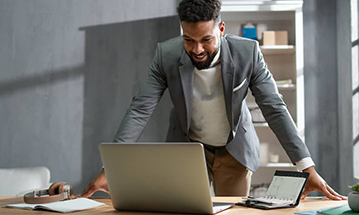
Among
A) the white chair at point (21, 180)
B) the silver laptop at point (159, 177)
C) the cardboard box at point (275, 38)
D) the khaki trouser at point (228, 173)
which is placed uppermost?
the cardboard box at point (275, 38)

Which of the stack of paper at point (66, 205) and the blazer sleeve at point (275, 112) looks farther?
the blazer sleeve at point (275, 112)

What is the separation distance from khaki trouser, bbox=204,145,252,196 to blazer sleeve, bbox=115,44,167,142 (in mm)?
431

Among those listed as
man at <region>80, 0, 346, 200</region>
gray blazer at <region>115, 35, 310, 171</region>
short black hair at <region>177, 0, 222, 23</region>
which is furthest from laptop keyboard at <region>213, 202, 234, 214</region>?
short black hair at <region>177, 0, 222, 23</region>

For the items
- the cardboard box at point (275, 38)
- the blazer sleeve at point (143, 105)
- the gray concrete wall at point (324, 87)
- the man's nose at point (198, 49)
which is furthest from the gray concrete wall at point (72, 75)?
the man's nose at point (198, 49)

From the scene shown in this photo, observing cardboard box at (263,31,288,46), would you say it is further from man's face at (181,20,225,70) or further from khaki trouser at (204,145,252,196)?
man's face at (181,20,225,70)

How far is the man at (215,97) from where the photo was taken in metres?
1.87

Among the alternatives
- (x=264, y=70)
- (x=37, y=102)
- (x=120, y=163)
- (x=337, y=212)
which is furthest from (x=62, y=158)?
(x=337, y=212)

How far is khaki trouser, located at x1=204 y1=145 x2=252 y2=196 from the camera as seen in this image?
2.30 meters

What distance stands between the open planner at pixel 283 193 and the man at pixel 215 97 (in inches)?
9.1

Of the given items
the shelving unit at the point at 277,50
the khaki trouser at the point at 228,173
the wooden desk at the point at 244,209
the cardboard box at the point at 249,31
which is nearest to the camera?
the wooden desk at the point at 244,209

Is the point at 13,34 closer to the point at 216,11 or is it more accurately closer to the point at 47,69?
the point at 47,69

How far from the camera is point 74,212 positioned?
1459 millimetres

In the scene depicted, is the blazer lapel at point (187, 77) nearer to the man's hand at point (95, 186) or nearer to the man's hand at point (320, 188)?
the man's hand at point (95, 186)

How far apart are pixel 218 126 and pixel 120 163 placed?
90 centimetres
